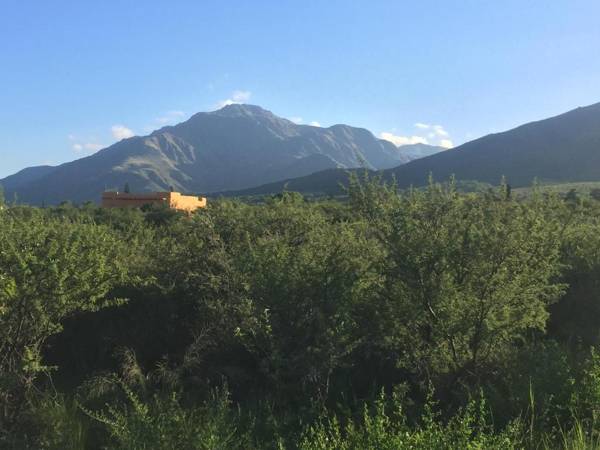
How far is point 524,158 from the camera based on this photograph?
151 metres

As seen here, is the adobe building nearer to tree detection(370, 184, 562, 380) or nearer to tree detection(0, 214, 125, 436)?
tree detection(0, 214, 125, 436)

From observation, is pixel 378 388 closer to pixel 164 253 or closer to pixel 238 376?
pixel 238 376

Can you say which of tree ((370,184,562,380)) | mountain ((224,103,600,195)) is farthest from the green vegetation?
mountain ((224,103,600,195))

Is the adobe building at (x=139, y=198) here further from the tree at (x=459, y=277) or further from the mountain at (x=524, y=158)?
the tree at (x=459, y=277)

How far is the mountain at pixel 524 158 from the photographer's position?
133750 mm

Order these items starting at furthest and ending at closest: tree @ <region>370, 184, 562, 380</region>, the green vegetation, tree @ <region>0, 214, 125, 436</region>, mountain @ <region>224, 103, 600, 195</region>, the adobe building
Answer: mountain @ <region>224, 103, 600, 195</region> < the adobe building < tree @ <region>370, 184, 562, 380</region> < tree @ <region>0, 214, 125, 436</region> < the green vegetation

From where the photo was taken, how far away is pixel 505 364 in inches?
261

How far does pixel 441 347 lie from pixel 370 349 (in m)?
0.95

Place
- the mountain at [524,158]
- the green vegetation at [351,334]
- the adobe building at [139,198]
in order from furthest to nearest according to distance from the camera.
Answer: the mountain at [524,158] < the adobe building at [139,198] < the green vegetation at [351,334]

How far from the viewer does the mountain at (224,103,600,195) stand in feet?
439

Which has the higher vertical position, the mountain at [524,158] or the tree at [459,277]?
the mountain at [524,158]

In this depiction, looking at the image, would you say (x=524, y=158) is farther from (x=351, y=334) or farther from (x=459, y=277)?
(x=351, y=334)

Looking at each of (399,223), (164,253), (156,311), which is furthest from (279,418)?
(164,253)

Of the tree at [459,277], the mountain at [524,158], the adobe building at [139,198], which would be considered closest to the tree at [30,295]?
the tree at [459,277]
